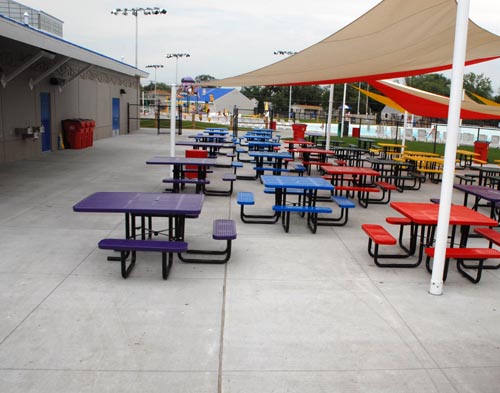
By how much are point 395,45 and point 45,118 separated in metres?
13.6

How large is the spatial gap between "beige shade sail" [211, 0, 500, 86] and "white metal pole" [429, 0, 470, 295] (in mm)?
1255

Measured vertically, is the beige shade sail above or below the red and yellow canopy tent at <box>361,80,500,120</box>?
above

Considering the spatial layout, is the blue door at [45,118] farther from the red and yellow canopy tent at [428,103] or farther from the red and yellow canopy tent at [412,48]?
the red and yellow canopy tent at [428,103]

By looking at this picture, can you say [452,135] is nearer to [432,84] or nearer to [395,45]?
[395,45]

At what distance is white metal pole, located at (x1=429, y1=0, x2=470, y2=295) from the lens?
4.93 m

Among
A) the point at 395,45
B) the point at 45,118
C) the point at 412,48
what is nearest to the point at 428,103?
the point at 412,48

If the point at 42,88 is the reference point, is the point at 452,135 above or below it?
below

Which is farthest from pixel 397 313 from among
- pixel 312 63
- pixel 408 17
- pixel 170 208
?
pixel 312 63

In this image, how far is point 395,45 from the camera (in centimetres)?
747

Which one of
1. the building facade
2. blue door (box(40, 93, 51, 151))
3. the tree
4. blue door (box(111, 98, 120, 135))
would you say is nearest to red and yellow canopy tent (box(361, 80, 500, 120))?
the building facade

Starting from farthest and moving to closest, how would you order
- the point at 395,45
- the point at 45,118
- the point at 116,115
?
the point at 116,115 < the point at 45,118 < the point at 395,45

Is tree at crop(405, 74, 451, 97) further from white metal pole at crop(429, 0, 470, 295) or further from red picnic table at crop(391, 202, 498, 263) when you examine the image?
white metal pole at crop(429, 0, 470, 295)

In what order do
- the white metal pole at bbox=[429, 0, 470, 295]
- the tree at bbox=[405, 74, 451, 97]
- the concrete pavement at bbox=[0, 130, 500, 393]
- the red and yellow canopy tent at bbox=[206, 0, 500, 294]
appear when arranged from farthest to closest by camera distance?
1. the tree at bbox=[405, 74, 451, 97]
2. the red and yellow canopy tent at bbox=[206, 0, 500, 294]
3. the white metal pole at bbox=[429, 0, 470, 295]
4. the concrete pavement at bbox=[0, 130, 500, 393]

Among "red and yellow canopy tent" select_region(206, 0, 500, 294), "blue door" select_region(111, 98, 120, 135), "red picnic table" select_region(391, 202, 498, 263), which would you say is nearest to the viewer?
"red and yellow canopy tent" select_region(206, 0, 500, 294)
